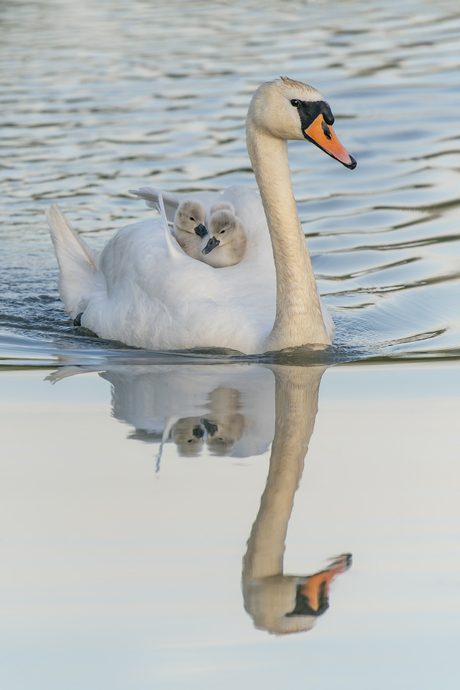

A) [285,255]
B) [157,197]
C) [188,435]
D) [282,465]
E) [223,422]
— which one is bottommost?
[282,465]

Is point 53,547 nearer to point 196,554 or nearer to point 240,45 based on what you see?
point 196,554

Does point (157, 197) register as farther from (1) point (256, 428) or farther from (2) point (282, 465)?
(2) point (282, 465)

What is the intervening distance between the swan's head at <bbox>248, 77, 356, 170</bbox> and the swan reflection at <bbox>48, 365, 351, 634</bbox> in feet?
4.09

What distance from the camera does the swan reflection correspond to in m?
3.44

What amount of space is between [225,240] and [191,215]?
495 mm

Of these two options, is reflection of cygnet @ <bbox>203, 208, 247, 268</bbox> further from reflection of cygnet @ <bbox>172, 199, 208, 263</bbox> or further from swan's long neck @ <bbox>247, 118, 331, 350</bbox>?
swan's long neck @ <bbox>247, 118, 331, 350</bbox>

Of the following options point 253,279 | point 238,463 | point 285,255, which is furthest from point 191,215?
point 238,463

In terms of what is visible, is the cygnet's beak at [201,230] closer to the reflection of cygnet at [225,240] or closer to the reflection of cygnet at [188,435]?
the reflection of cygnet at [225,240]

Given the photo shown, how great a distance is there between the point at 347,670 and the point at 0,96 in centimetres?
1492

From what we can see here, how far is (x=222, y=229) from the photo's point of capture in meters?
7.14

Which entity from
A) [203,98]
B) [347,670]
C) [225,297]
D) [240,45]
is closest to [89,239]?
[225,297]

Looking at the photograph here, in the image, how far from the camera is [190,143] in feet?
44.1

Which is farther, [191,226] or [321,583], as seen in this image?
[191,226]

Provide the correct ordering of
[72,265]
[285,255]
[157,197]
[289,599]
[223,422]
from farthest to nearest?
1. [72,265]
2. [157,197]
3. [285,255]
4. [223,422]
5. [289,599]
